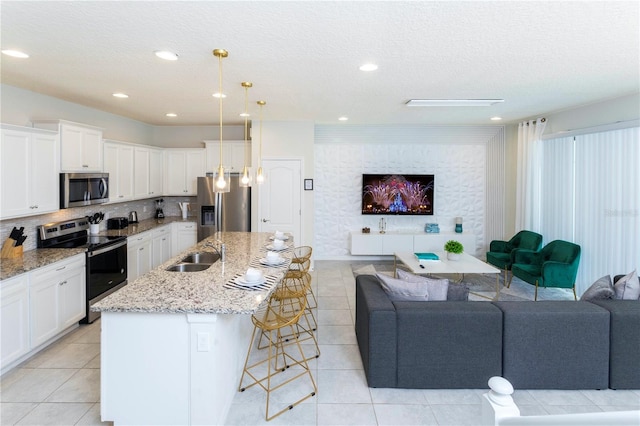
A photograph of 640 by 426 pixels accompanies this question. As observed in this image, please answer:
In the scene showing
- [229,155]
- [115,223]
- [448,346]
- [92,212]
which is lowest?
[448,346]

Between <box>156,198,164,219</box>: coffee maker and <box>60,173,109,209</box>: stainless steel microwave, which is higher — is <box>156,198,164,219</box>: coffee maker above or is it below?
below

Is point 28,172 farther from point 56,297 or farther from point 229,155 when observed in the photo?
point 229,155

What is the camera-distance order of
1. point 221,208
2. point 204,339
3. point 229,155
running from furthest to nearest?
1. point 229,155
2. point 221,208
3. point 204,339

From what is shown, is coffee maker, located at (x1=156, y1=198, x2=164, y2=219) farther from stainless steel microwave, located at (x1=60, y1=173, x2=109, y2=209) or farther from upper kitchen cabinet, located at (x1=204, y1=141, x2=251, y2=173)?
stainless steel microwave, located at (x1=60, y1=173, x2=109, y2=209)

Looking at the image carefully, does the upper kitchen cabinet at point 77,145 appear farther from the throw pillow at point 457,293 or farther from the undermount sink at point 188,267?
the throw pillow at point 457,293

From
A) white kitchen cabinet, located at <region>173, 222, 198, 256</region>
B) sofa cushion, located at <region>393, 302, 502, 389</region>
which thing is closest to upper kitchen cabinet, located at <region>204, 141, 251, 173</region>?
white kitchen cabinet, located at <region>173, 222, 198, 256</region>

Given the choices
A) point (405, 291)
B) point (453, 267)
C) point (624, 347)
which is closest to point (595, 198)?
point (453, 267)

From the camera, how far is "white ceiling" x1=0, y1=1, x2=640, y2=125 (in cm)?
220

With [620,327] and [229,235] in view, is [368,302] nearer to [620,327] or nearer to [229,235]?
[620,327]

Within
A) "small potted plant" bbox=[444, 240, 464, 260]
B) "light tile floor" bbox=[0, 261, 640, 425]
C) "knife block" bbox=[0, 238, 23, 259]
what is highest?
"knife block" bbox=[0, 238, 23, 259]

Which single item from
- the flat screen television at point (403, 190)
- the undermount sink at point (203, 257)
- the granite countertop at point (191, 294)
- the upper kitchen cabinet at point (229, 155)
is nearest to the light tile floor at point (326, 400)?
the granite countertop at point (191, 294)

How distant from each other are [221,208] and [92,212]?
193 centimetres

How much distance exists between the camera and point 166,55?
2934 mm

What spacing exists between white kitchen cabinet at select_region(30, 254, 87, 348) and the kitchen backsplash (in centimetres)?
69
